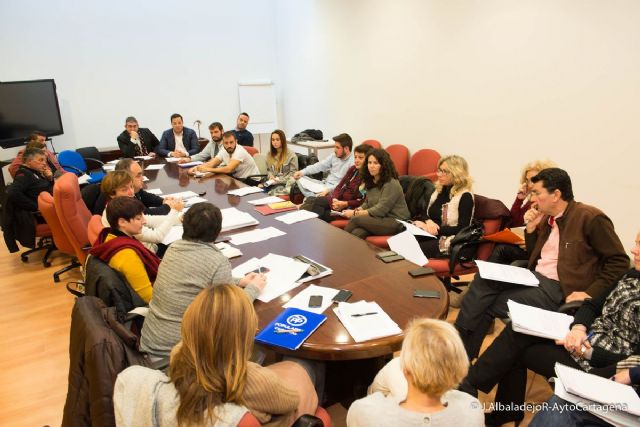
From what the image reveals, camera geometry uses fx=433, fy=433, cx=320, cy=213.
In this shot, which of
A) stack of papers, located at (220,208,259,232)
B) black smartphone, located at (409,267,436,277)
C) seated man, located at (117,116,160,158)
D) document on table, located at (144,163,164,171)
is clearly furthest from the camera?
seated man, located at (117,116,160,158)

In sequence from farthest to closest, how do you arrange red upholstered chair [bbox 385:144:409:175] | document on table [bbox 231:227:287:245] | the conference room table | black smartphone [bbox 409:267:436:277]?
red upholstered chair [bbox 385:144:409:175], document on table [bbox 231:227:287:245], black smartphone [bbox 409:267:436:277], the conference room table

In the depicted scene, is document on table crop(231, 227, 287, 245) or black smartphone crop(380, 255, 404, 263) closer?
black smartphone crop(380, 255, 404, 263)

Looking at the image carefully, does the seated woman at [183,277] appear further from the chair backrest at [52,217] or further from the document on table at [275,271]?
the chair backrest at [52,217]

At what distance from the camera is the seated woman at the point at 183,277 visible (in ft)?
6.05

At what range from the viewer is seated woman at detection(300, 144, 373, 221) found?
13.2 ft

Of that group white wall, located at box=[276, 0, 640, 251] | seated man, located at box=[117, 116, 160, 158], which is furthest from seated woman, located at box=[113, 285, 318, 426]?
seated man, located at box=[117, 116, 160, 158]

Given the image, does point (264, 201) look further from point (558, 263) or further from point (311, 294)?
point (558, 263)

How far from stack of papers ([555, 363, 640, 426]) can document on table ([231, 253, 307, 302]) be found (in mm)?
1202

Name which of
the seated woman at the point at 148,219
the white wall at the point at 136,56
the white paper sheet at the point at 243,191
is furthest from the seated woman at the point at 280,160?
the white wall at the point at 136,56

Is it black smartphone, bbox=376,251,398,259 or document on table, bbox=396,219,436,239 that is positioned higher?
black smartphone, bbox=376,251,398,259

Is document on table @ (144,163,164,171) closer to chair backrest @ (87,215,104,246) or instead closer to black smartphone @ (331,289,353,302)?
chair backrest @ (87,215,104,246)

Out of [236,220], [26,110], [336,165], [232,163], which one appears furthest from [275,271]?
→ [26,110]

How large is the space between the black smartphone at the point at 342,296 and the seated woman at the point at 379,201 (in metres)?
1.44

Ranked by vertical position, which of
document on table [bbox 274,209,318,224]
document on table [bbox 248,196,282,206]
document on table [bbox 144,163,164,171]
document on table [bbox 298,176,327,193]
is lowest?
document on table [bbox 298,176,327,193]
